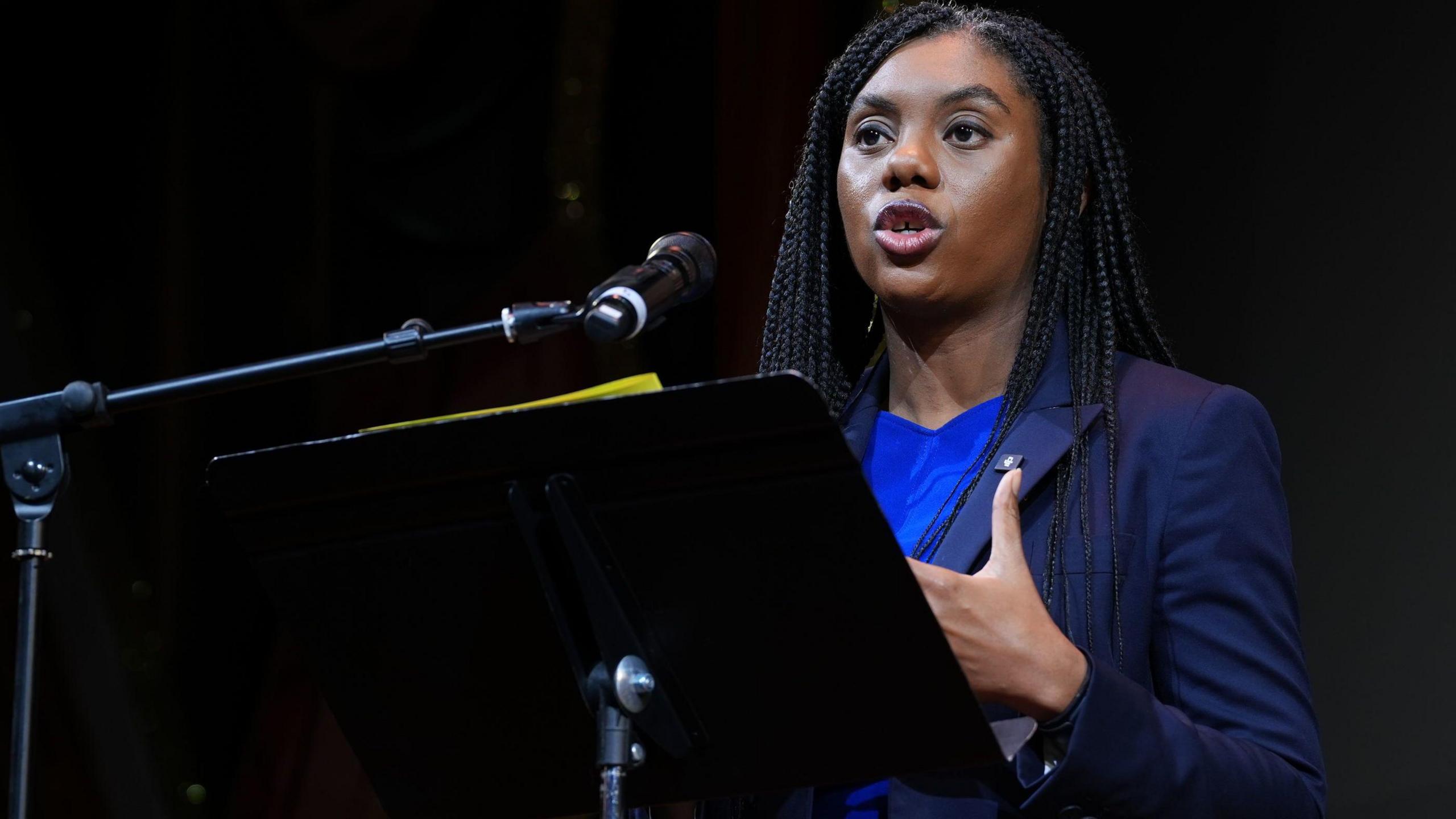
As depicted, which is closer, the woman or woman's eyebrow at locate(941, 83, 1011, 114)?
the woman

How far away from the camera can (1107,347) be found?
197 centimetres

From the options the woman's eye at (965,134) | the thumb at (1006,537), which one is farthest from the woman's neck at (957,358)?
the thumb at (1006,537)

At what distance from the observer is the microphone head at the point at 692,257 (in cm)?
153

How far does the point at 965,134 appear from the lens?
6.56ft

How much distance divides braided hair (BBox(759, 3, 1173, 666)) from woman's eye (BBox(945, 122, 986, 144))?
0.12 meters

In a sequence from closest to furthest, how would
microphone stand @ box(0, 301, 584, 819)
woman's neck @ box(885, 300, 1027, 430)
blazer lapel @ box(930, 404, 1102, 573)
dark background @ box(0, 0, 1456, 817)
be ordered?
microphone stand @ box(0, 301, 584, 819) < blazer lapel @ box(930, 404, 1102, 573) < woman's neck @ box(885, 300, 1027, 430) < dark background @ box(0, 0, 1456, 817)

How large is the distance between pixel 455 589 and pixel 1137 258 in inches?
43.5

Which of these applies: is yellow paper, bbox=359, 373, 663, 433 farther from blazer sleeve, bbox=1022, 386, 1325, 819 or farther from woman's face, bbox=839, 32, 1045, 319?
woman's face, bbox=839, 32, 1045, 319

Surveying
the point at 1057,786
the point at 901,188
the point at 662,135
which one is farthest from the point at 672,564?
the point at 662,135

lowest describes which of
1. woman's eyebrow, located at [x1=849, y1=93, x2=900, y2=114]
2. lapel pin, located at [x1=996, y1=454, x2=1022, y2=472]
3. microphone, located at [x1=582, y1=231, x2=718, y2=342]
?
lapel pin, located at [x1=996, y1=454, x2=1022, y2=472]

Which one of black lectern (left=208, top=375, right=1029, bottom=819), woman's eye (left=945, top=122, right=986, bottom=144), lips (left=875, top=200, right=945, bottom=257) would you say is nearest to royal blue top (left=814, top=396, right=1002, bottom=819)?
lips (left=875, top=200, right=945, bottom=257)

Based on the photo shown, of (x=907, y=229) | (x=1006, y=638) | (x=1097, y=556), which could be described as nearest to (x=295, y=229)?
(x=907, y=229)

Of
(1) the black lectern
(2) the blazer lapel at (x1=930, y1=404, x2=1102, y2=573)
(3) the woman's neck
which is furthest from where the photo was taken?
(3) the woman's neck

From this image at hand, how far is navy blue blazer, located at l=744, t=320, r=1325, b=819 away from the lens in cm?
151
